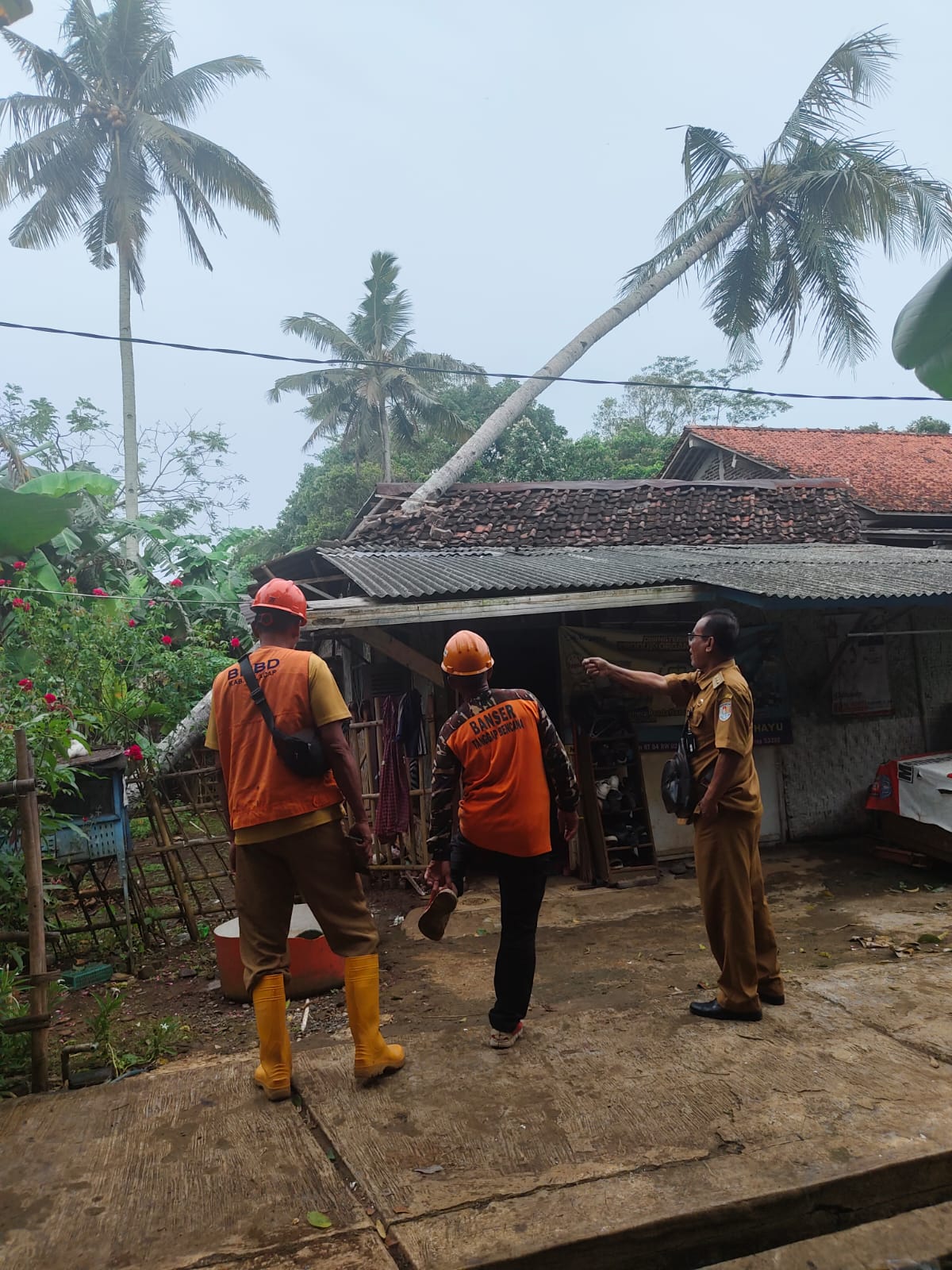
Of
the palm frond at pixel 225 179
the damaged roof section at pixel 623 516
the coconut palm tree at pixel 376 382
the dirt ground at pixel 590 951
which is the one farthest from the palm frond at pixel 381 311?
the dirt ground at pixel 590 951

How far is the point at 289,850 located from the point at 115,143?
22719 mm

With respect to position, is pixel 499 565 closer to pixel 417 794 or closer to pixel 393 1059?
pixel 417 794

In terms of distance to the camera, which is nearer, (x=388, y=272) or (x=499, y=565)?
(x=499, y=565)

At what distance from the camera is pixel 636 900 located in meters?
6.38

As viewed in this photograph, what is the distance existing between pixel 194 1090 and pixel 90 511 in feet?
35.9

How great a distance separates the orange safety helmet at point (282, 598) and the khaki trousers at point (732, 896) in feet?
6.28

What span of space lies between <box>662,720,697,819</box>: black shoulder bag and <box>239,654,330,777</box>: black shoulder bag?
1.58 metres

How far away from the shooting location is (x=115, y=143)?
20.7 metres

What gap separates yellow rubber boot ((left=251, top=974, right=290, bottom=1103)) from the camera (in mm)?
3152

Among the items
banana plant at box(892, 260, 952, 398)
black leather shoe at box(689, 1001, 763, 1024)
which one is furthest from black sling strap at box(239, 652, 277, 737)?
banana plant at box(892, 260, 952, 398)

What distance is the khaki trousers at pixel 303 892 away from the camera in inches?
126

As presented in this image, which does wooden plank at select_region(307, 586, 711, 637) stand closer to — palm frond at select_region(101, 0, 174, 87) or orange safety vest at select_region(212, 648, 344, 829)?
orange safety vest at select_region(212, 648, 344, 829)

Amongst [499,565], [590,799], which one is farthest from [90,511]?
[590,799]

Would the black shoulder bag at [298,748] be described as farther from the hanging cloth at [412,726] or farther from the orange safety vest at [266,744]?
the hanging cloth at [412,726]
